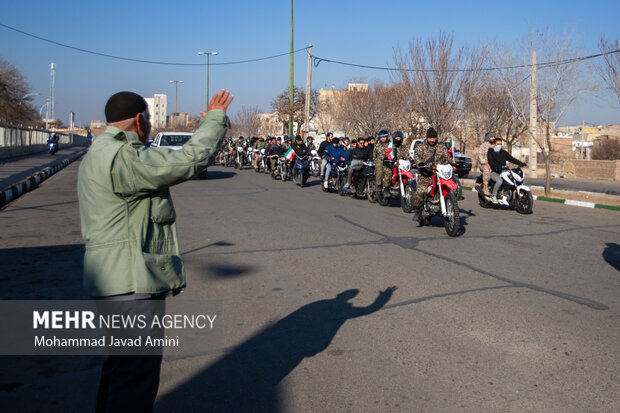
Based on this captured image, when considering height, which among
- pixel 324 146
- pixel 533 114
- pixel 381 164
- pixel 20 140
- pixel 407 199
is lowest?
pixel 407 199

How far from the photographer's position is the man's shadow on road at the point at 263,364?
3666 millimetres

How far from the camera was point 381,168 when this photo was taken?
50.6 ft

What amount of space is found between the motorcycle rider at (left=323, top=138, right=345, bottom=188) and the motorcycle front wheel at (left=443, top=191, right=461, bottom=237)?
28.4 feet

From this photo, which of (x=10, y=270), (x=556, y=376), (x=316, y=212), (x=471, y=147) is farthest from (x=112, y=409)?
(x=471, y=147)

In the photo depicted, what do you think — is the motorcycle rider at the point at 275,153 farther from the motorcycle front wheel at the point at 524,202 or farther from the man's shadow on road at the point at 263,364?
the man's shadow on road at the point at 263,364

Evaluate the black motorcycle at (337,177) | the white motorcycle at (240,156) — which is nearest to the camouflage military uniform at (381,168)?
the black motorcycle at (337,177)

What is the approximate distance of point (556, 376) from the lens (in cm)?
408

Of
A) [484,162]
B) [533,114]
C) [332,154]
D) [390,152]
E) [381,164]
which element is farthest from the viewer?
[533,114]

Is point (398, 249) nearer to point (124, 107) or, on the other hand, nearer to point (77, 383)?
point (77, 383)

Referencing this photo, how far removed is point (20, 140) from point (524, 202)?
1387 inches

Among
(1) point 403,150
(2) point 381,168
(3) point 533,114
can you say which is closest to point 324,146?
(2) point 381,168

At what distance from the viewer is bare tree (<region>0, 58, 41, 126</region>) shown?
182ft

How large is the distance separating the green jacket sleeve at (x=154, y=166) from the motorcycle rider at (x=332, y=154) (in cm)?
1608

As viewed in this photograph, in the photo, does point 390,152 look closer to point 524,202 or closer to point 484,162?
point 484,162
